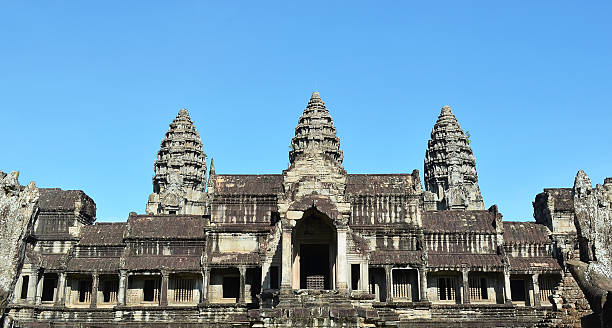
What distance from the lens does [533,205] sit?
48.6 m

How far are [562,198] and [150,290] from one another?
Result: 29746 mm

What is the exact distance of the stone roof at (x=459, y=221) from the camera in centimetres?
4091

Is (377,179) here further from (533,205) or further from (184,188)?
(184,188)

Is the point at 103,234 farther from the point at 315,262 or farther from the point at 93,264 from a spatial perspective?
the point at 315,262

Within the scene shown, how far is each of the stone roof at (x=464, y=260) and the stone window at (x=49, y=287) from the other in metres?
25.2

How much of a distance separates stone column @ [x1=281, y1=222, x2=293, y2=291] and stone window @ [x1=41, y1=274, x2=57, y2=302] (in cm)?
2032

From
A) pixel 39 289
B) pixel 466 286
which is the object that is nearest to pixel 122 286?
pixel 39 289

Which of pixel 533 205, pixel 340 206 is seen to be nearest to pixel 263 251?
pixel 340 206

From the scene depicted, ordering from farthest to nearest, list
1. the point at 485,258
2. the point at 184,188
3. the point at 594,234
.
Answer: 1. the point at 184,188
2. the point at 485,258
3. the point at 594,234

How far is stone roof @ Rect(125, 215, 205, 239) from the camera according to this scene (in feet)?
133

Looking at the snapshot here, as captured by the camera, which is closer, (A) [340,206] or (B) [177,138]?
(A) [340,206]

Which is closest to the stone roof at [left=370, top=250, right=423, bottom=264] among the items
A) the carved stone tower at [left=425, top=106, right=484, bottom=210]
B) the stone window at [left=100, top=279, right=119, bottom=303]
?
the stone window at [left=100, top=279, right=119, bottom=303]

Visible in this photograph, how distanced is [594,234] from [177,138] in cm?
6073

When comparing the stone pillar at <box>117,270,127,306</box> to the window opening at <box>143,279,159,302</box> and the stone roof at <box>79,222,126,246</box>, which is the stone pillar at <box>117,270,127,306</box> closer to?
the window opening at <box>143,279,159,302</box>
